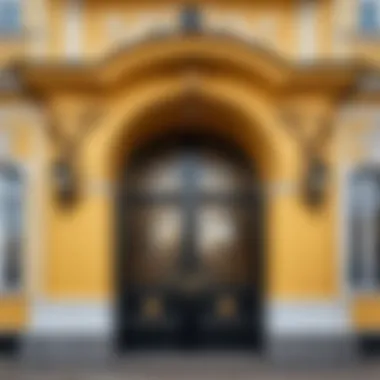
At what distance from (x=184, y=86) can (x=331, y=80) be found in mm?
2008

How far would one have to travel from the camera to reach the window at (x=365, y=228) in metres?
12.1

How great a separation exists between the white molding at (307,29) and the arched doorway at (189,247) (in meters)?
1.98

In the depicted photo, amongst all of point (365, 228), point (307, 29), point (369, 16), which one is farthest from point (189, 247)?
point (369, 16)

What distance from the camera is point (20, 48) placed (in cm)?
1195

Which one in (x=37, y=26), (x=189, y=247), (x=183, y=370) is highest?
(x=37, y=26)

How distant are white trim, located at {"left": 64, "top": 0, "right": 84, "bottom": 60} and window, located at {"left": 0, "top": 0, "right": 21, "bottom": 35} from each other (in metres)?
0.87

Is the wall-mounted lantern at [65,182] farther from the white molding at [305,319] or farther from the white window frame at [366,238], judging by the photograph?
the white window frame at [366,238]

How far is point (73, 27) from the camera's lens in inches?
459

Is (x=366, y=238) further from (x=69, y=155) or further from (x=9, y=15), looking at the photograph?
(x=9, y=15)

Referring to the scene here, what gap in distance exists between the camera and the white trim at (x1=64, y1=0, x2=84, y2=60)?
1165 centimetres

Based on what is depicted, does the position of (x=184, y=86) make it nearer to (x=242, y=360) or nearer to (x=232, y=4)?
(x=232, y=4)

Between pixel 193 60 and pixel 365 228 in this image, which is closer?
pixel 193 60

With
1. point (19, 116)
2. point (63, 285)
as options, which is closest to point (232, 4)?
point (19, 116)

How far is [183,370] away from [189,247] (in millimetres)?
2275
